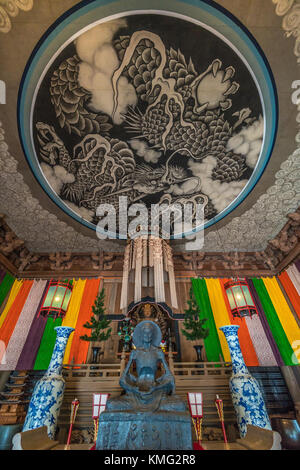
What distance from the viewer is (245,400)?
8.69 feet

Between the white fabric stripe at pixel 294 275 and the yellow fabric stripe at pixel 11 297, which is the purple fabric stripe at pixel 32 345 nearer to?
the yellow fabric stripe at pixel 11 297

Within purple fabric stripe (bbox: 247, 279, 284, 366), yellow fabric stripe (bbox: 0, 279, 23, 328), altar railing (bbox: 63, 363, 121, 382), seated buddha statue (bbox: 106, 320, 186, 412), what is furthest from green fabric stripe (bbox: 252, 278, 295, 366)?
yellow fabric stripe (bbox: 0, 279, 23, 328)

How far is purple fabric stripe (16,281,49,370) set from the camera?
4.55 metres

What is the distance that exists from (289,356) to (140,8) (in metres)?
6.91

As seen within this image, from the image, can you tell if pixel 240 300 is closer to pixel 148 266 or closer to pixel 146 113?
pixel 148 266

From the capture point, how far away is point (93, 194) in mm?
5039

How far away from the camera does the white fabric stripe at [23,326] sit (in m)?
4.59

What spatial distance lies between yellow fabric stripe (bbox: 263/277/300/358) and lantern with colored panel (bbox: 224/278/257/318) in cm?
185

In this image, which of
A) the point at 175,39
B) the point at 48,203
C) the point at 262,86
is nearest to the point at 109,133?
the point at 175,39

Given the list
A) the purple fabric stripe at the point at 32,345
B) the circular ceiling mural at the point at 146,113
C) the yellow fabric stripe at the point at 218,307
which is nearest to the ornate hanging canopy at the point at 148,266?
the circular ceiling mural at the point at 146,113

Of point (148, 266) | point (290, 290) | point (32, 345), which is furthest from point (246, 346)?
point (32, 345)

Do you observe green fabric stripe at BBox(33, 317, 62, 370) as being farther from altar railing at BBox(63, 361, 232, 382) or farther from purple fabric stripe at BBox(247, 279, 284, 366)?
purple fabric stripe at BBox(247, 279, 284, 366)

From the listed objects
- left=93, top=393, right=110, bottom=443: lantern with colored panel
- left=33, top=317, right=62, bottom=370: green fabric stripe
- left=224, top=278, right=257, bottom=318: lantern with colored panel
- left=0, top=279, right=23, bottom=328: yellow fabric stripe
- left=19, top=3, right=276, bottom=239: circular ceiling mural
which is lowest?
left=93, top=393, right=110, bottom=443: lantern with colored panel

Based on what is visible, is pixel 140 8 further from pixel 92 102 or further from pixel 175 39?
pixel 92 102
